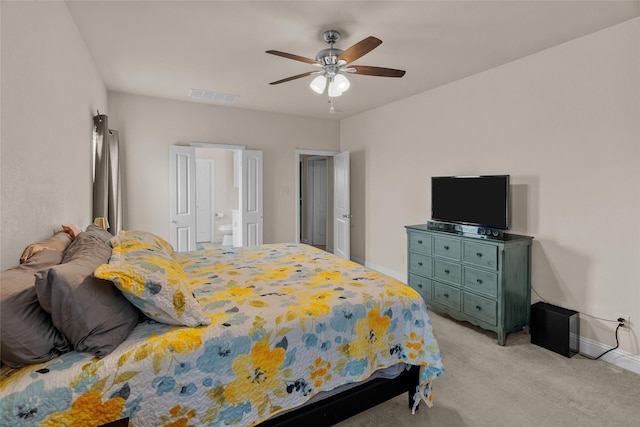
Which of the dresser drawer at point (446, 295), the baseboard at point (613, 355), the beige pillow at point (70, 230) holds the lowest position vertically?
the baseboard at point (613, 355)

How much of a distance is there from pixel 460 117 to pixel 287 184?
2979mm

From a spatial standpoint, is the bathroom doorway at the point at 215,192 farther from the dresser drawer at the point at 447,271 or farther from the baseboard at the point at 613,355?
the baseboard at the point at 613,355

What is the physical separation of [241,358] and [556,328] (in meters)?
2.77

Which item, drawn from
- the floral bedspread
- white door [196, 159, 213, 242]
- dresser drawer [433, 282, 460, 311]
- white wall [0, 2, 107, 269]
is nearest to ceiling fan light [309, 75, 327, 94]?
the floral bedspread

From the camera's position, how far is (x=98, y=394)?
4.18 ft

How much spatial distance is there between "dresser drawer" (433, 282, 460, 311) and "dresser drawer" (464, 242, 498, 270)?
0.39 metres

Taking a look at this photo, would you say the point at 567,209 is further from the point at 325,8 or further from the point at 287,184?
the point at 287,184

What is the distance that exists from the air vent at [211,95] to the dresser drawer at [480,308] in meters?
3.87

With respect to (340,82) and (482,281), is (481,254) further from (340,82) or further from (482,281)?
(340,82)

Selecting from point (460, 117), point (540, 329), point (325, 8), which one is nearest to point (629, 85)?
point (460, 117)

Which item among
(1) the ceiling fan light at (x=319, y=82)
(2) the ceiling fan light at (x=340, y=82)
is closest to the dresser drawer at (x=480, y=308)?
(2) the ceiling fan light at (x=340, y=82)

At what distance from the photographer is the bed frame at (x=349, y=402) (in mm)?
1725

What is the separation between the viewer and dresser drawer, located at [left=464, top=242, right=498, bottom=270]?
3094mm

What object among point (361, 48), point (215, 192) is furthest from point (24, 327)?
point (215, 192)
